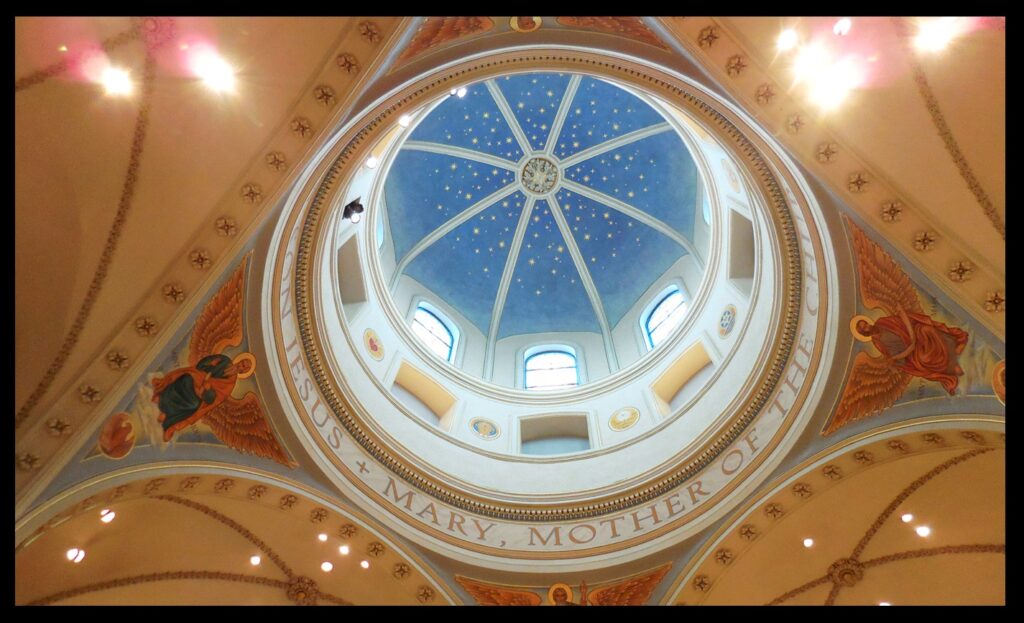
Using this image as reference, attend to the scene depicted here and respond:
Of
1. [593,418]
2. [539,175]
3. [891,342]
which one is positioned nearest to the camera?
[891,342]

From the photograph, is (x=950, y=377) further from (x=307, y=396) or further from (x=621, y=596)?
(x=307, y=396)

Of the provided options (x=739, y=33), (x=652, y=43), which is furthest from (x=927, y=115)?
(x=652, y=43)

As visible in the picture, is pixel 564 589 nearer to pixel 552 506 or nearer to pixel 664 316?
pixel 552 506

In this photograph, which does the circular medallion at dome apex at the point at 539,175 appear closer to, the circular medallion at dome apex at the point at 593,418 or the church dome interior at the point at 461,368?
the church dome interior at the point at 461,368

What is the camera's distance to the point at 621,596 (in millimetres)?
10852

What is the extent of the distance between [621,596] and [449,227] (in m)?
10.8

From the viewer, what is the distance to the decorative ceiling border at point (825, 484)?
8.94m

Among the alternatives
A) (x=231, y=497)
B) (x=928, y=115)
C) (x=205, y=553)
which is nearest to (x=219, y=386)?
(x=231, y=497)

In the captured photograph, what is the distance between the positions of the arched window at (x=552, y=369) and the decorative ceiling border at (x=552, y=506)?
4428 mm

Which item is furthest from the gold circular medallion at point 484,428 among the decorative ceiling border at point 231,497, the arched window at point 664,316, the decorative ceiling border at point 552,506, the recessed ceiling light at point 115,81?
the recessed ceiling light at point 115,81

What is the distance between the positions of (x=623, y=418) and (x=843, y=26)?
8415 millimetres

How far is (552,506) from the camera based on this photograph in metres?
11.8

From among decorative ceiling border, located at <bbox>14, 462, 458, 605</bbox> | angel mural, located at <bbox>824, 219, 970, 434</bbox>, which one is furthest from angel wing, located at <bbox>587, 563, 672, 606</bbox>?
angel mural, located at <bbox>824, 219, 970, 434</bbox>

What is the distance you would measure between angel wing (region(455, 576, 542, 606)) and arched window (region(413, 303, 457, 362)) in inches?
221
